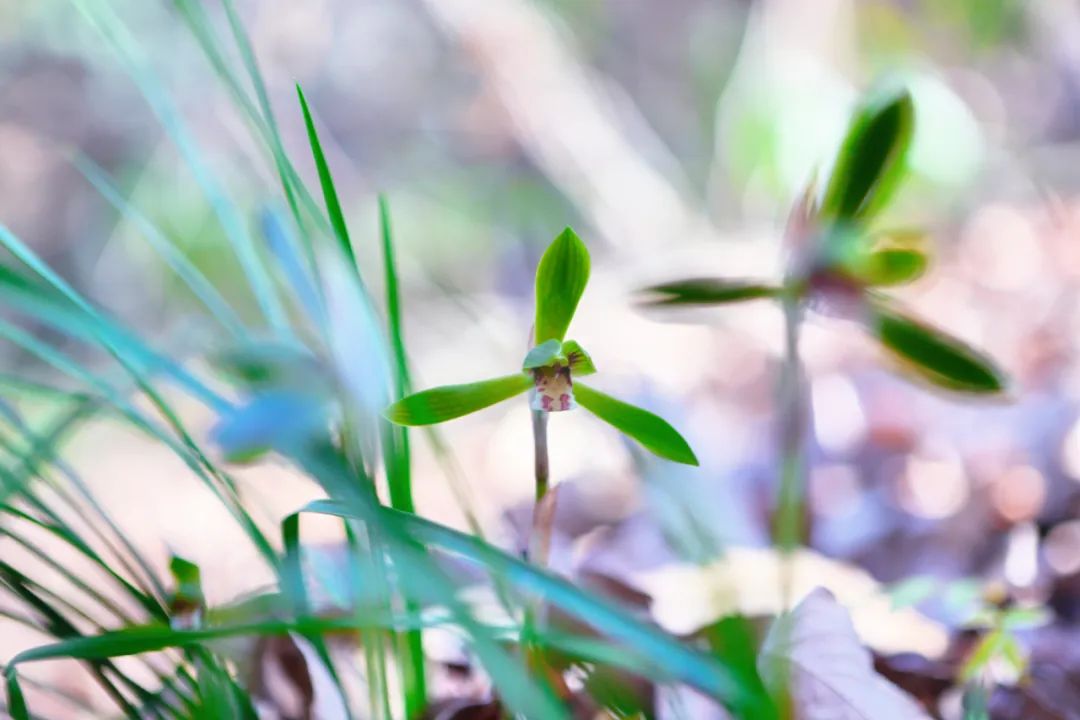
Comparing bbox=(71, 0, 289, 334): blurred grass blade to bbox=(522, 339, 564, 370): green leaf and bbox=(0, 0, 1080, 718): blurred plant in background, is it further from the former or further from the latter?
bbox=(522, 339, 564, 370): green leaf

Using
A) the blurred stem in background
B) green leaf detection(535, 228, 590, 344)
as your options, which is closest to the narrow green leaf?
green leaf detection(535, 228, 590, 344)

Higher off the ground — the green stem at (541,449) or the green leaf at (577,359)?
the green leaf at (577,359)

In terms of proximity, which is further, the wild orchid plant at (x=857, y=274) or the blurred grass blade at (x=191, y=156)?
the blurred grass blade at (x=191, y=156)

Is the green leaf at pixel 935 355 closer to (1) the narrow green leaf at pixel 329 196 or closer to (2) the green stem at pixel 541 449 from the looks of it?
(2) the green stem at pixel 541 449

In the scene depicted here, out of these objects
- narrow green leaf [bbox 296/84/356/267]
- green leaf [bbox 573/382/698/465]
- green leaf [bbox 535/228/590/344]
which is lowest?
green leaf [bbox 573/382/698/465]

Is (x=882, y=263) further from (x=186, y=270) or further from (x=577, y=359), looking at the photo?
(x=186, y=270)

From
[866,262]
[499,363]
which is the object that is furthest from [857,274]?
[499,363]

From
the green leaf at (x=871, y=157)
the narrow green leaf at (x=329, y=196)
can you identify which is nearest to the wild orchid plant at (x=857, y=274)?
the green leaf at (x=871, y=157)

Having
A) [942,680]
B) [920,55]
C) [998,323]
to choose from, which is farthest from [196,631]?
[920,55]
